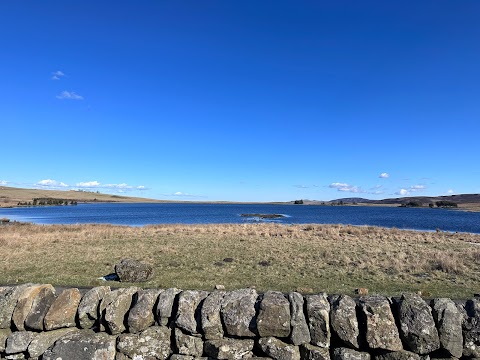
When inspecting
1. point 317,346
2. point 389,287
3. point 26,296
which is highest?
point 26,296

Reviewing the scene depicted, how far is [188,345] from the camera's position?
504 cm

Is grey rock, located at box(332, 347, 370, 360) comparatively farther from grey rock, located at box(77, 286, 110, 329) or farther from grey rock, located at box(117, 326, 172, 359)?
grey rock, located at box(77, 286, 110, 329)

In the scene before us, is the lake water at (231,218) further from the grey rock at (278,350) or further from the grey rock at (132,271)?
the grey rock at (278,350)

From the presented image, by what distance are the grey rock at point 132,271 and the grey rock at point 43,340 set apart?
28.1 feet

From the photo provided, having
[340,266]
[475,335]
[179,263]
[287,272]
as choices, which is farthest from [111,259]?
[475,335]

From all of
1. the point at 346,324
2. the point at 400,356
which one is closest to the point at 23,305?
the point at 346,324

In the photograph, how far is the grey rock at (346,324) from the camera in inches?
189

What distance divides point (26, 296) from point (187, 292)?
8.94 ft

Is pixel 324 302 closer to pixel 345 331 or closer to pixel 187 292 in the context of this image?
pixel 345 331

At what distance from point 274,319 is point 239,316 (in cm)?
52

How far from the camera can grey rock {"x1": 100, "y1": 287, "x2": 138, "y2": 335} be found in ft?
17.0

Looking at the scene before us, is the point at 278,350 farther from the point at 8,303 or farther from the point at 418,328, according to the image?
the point at 8,303

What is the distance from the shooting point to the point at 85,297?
5582 mm

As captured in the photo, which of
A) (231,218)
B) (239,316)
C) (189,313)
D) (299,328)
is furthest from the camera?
(231,218)
